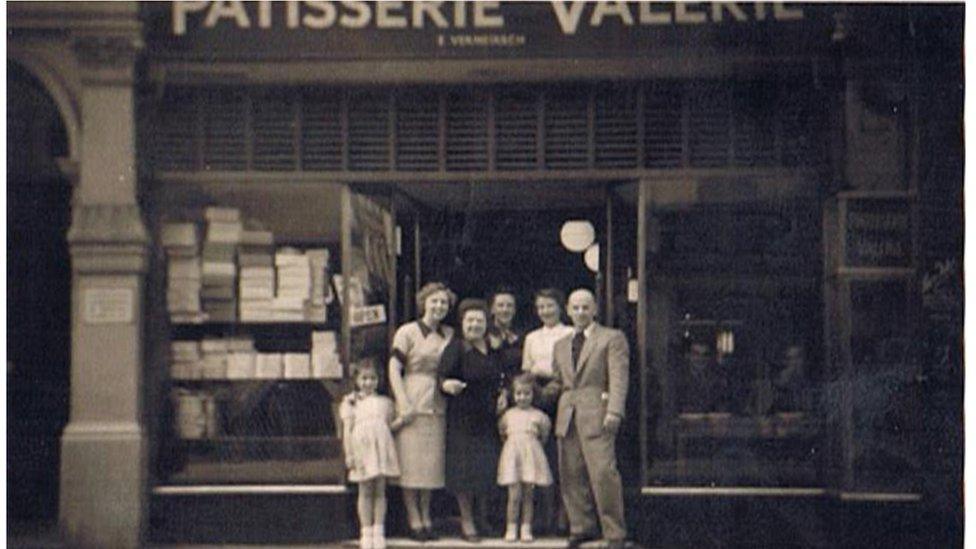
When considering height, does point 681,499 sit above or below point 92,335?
below

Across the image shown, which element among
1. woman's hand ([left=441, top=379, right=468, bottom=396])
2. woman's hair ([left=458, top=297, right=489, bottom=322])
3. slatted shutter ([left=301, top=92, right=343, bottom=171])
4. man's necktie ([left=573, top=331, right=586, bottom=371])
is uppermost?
slatted shutter ([left=301, top=92, right=343, bottom=171])

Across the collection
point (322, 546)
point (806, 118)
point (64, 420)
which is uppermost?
point (806, 118)

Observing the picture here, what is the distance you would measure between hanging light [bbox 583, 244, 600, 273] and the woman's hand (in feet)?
2.87

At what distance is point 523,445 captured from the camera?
10688mm

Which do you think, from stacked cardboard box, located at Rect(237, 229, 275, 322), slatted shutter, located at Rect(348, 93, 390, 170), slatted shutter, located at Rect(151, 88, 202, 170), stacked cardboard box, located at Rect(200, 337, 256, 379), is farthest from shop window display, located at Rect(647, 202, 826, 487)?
slatted shutter, located at Rect(151, 88, 202, 170)

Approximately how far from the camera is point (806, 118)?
10680 mm

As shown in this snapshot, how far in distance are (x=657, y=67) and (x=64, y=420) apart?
3.48 meters

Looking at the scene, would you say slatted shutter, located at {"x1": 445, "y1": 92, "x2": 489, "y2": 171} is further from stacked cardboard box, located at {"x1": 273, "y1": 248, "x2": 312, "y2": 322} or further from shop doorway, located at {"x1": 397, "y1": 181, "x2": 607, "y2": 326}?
stacked cardboard box, located at {"x1": 273, "y1": 248, "x2": 312, "y2": 322}

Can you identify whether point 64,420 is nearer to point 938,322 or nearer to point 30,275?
point 30,275

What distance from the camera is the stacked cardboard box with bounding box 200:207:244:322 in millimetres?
10867

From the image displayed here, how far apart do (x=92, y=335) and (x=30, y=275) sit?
467 mm

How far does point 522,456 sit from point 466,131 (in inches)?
66.7

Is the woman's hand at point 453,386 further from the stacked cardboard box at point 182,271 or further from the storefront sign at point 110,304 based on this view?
the storefront sign at point 110,304

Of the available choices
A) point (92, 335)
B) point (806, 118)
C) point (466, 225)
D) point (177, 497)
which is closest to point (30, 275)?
point (92, 335)
